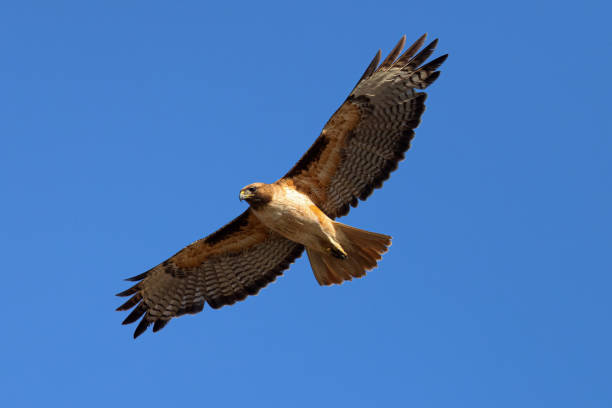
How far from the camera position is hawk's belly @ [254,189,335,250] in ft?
36.3

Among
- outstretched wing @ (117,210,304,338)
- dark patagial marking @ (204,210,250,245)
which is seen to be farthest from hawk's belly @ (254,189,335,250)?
outstretched wing @ (117,210,304,338)

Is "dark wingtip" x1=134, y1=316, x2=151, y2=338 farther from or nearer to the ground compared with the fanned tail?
nearer to the ground

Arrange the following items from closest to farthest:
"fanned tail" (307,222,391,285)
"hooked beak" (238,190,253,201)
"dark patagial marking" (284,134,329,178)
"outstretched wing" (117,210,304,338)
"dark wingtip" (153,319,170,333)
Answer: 1. "hooked beak" (238,190,253,201)
2. "dark patagial marking" (284,134,329,178)
3. "fanned tail" (307,222,391,285)
4. "outstretched wing" (117,210,304,338)
5. "dark wingtip" (153,319,170,333)

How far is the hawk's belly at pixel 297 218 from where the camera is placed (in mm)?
11078

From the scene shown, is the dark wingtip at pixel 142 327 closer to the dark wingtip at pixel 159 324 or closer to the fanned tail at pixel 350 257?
the dark wingtip at pixel 159 324

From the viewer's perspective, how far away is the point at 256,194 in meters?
10.9

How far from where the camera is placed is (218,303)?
12438mm

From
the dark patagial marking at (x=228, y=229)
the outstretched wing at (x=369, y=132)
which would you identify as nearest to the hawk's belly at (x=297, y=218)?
the outstretched wing at (x=369, y=132)

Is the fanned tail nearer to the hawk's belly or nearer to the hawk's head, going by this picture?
the hawk's belly

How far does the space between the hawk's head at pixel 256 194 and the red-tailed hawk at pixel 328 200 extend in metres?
0.01

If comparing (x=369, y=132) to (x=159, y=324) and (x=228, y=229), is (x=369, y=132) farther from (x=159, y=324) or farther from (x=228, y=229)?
(x=159, y=324)

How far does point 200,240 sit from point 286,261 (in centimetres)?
136

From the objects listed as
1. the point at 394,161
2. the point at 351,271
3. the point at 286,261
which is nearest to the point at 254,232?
the point at 286,261

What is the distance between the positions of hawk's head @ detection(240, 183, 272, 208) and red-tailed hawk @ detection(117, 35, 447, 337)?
0.04 feet
